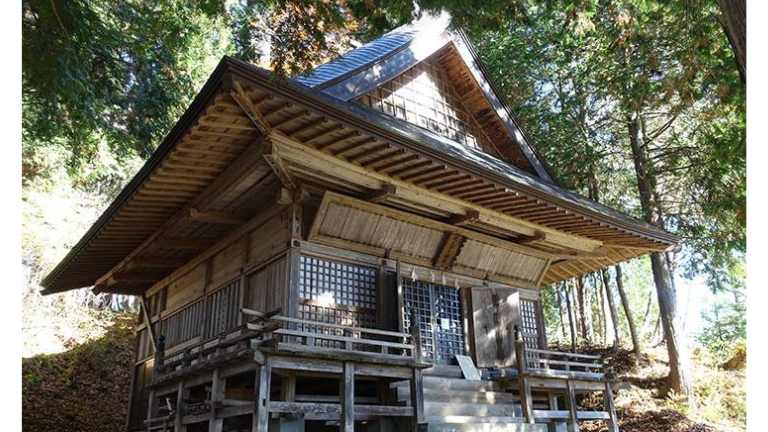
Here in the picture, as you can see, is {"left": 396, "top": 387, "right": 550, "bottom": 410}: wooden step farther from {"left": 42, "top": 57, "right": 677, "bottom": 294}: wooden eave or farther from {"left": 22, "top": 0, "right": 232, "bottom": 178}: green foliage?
{"left": 22, "top": 0, "right": 232, "bottom": 178}: green foliage

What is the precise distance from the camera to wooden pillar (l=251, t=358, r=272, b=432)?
6234 mm

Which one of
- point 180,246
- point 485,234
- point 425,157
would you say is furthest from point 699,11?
point 180,246

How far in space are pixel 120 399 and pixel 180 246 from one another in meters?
9.38

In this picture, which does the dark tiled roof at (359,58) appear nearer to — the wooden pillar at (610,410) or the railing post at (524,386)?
the railing post at (524,386)

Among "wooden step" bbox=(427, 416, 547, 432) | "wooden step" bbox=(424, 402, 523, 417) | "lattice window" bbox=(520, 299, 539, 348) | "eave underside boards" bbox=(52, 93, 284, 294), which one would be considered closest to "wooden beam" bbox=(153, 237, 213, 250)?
"eave underside boards" bbox=(52, 93, 284, 294)

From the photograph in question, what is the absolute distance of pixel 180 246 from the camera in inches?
434

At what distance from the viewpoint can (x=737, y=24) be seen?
3.84 meters

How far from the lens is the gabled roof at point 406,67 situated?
32.3ft

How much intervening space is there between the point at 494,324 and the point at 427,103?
4.81 meters

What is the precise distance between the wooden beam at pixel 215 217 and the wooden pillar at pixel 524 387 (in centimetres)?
533

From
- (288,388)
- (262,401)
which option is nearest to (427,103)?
(288,388)

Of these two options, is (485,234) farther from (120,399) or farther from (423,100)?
(120,399)

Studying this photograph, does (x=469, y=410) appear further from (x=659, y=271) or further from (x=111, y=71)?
(x=111, y=71)

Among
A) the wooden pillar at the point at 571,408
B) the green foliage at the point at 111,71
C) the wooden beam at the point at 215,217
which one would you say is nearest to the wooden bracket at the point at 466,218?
the wooden pillar at the point at 571,408
